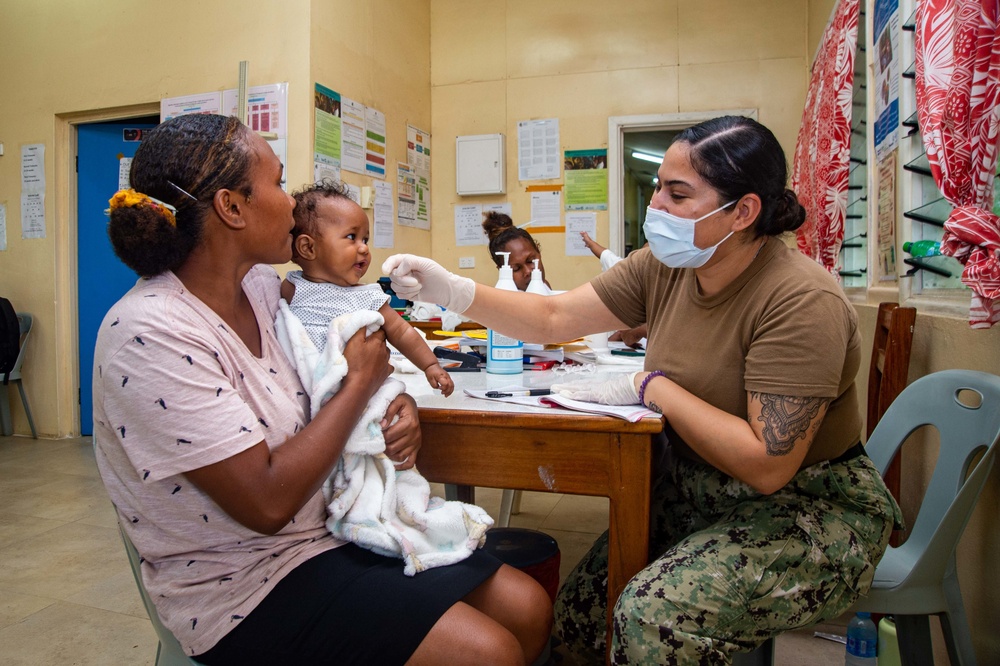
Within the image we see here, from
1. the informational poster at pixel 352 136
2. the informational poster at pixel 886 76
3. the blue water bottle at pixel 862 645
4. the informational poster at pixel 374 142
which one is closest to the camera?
the blue water bottle at pixel 862 645

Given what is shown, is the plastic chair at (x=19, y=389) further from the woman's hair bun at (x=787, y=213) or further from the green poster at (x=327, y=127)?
the woman's hair bun at (x=787, y=213)

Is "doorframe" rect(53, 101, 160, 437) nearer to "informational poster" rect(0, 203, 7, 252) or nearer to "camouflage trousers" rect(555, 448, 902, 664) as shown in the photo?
"informational poster" rect(0, 203, 7, 252)

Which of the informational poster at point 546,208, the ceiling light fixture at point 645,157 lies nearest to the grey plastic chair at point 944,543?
the informational poster at point 546,208

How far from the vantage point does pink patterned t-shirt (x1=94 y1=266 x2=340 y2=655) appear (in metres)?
0.91

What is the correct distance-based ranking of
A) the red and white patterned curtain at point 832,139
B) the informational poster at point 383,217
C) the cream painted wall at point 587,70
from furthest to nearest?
the cream painted wall at point 587,70 → the informational poster at point 383,217 → the red and white patterned curtain at point 832,139

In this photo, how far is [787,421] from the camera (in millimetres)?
1158

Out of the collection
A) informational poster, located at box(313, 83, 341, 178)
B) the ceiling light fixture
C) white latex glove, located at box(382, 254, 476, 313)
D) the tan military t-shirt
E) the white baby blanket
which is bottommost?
the white baby blanket

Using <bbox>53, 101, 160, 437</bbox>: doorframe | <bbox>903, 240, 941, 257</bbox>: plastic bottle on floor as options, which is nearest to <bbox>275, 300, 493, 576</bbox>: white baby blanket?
<bbox>903, 240, 941, 257</bbox>: plastic bottle on floor

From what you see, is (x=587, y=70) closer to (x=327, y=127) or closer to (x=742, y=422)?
(x=327, y=127)

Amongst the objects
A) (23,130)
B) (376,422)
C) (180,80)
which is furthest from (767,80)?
(23,130)

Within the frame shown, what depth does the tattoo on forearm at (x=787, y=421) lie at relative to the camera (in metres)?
1.16

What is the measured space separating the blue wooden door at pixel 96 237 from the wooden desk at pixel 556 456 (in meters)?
4.20

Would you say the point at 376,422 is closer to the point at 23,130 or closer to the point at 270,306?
the point at 270,306

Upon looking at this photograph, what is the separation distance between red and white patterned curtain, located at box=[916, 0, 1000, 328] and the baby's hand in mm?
1043
